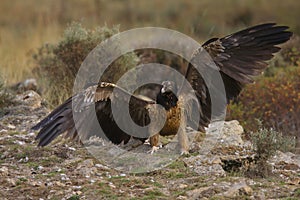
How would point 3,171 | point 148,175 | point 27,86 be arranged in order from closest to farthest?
point 3,171
point 148,175
point 27,86

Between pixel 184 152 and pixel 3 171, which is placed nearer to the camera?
pixel 3 171

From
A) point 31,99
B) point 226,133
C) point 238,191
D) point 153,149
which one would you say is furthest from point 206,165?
point 31,99

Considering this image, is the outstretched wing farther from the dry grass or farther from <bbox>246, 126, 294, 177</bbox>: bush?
the dry grass

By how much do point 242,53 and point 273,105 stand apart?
3.06 m

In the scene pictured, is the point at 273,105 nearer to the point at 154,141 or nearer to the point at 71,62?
the point at 154,141

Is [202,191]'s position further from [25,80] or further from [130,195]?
[25,80]

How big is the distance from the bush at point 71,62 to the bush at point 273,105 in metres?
1.92

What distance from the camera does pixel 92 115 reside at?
275 inches

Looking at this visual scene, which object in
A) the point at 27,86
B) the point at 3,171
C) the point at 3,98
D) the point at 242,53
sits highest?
the point at 242,53

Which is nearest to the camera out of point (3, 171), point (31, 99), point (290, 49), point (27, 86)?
point (3, 171)

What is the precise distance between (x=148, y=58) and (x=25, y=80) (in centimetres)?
244

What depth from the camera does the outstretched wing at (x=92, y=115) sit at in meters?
6.47

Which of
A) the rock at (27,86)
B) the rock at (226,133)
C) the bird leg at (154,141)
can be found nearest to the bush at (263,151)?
the rock at (226,133)

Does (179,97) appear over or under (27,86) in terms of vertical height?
under
